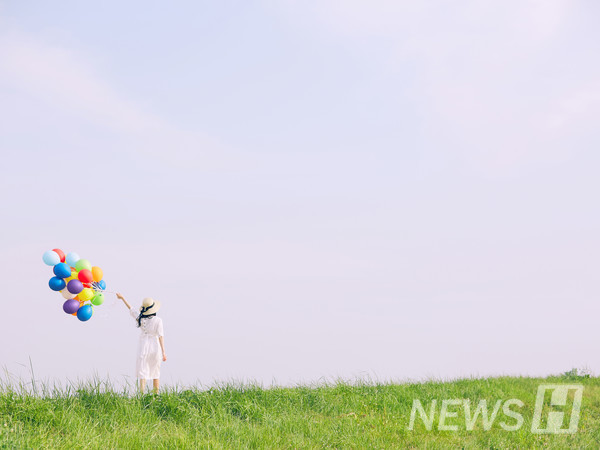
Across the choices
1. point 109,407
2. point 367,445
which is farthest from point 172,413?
point 367,445

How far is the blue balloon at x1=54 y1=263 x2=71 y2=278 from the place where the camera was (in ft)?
38.3

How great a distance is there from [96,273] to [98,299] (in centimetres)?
62

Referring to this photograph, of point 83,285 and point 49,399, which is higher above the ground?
point 83,285

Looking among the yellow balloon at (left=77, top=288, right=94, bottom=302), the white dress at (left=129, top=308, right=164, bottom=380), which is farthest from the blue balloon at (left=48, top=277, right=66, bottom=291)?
the white dress at (left=129, top=308, right=164, bottom=380)

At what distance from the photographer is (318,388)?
38.4 feet

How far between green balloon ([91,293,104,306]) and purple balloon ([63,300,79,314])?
0.48m

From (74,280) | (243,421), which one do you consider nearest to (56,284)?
(74,280)

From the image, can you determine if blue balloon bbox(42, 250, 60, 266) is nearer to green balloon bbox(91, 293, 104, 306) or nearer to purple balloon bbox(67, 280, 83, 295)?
purple balloon bbox(67, 280, 83, 295)

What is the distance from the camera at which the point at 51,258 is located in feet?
38.4

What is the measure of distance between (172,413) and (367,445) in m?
3.22

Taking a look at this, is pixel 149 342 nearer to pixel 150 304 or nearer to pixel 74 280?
pixel 150 304

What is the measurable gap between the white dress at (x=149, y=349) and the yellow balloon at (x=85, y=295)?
5.02ft

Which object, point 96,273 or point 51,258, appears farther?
point 96,273

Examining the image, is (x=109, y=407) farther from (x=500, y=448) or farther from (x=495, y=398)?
(x=495, y=398)
